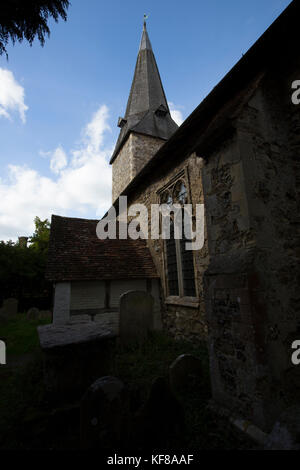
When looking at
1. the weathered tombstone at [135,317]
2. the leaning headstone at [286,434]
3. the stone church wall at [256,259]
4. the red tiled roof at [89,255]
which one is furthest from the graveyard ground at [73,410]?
the red tiled roof at [89,255]

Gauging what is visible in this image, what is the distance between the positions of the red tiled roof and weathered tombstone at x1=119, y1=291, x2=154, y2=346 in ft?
3.62

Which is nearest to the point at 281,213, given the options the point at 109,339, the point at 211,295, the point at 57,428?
the point at 211,295

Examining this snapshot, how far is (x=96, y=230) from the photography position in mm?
8945

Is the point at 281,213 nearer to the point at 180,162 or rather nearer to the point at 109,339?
the point at 109,339

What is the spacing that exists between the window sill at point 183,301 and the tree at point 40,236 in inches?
642

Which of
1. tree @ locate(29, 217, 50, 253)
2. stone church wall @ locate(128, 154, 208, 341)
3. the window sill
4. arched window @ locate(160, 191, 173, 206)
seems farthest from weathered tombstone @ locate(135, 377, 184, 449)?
tree @ locate(29, 217, 50, 253)

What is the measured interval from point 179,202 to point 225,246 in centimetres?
393

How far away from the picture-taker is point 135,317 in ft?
19.9

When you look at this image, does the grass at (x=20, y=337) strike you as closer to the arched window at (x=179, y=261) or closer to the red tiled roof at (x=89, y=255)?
the red tiled roof at (x=89, y=255)

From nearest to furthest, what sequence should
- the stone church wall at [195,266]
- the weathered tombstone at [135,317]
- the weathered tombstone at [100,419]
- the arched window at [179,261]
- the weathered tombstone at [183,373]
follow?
1. the weathered tombstone at [100,419]
2. the weathered tombstone at [183,373]
3. the stone church wall at [195,266]
4. the weathered tombstone at [135,317]
5. the arched window at [179,261]

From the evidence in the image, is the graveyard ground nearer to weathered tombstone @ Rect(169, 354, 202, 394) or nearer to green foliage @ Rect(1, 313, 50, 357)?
weathered tombstone @ Rect(169, 354, 202, 394)

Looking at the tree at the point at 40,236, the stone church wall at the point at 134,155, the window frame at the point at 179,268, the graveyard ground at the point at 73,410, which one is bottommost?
the graveyard ground at the point at 73,410

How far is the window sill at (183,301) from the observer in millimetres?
5682

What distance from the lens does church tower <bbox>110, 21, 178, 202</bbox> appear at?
52.4 feet
